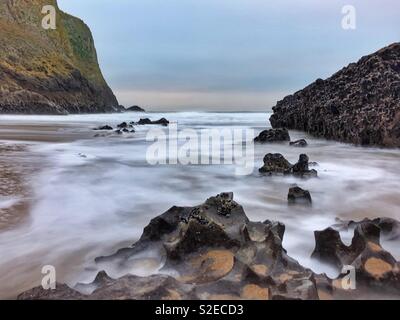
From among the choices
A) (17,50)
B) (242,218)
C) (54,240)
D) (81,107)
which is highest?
(17,50)

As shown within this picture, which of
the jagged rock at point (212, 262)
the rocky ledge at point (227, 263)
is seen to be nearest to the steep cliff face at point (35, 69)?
the jagged rock at point (212, 262)

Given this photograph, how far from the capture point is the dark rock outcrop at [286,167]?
603 centimetres

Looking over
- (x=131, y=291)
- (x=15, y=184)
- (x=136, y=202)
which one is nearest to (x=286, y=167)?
(x=136, y=202)

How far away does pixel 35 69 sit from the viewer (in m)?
49.3

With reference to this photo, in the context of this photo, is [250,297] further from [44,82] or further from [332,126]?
[44,82]

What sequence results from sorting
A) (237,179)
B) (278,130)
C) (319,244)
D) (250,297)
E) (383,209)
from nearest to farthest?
1. (250,297)
2. (319,244)
3. (383,209)
4. (237,179)
5. (278,130)

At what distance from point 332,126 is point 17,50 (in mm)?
46424

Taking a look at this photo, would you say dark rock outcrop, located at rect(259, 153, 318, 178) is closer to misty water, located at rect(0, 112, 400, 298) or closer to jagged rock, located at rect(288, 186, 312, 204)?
misty water, located at rect(0, 112, 400, 298)

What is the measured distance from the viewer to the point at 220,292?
1985 mm

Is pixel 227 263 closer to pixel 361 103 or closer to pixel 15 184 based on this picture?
pixel 15 184

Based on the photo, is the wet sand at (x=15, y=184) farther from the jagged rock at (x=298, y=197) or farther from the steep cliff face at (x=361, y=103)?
the steep cliff face at (x=361, y=103)

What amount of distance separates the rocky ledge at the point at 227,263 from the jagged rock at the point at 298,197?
5.66 ft
